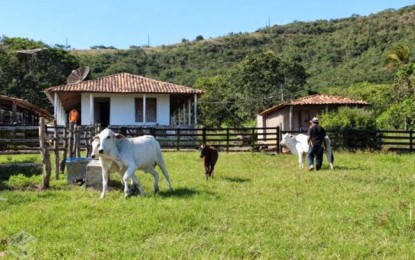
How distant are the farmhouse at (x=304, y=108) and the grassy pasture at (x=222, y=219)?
18519 millimetres

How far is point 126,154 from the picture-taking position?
33.9 feet

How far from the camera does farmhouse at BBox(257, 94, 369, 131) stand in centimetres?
3094

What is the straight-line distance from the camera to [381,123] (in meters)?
33.2

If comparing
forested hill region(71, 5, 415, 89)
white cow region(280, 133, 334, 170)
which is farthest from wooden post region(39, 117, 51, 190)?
forested hill region(71, 5, 415, 89)

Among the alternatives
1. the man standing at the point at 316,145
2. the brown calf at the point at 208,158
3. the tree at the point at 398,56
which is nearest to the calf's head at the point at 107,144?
the brown calf at the point at 208,158

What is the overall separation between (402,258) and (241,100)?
4501 centimetres

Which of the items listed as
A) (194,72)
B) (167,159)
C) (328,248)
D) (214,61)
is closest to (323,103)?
(167,159)

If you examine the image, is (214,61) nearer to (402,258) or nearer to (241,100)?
(241,100)

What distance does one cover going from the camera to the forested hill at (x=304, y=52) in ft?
209

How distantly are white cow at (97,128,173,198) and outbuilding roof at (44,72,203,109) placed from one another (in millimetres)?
16605

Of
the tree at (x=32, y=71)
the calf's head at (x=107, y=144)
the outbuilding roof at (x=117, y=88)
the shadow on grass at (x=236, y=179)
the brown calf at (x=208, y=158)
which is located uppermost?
the tree at (x=32, y=71)

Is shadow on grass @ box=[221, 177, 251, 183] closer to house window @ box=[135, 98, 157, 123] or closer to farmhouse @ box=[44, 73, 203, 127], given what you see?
farmhouse @ box=[44, 73, 203, 127]

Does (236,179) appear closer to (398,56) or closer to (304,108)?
(304,108)

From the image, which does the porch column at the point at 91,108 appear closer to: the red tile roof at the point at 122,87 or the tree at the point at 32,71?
the red tile roof at the point at 122,87
